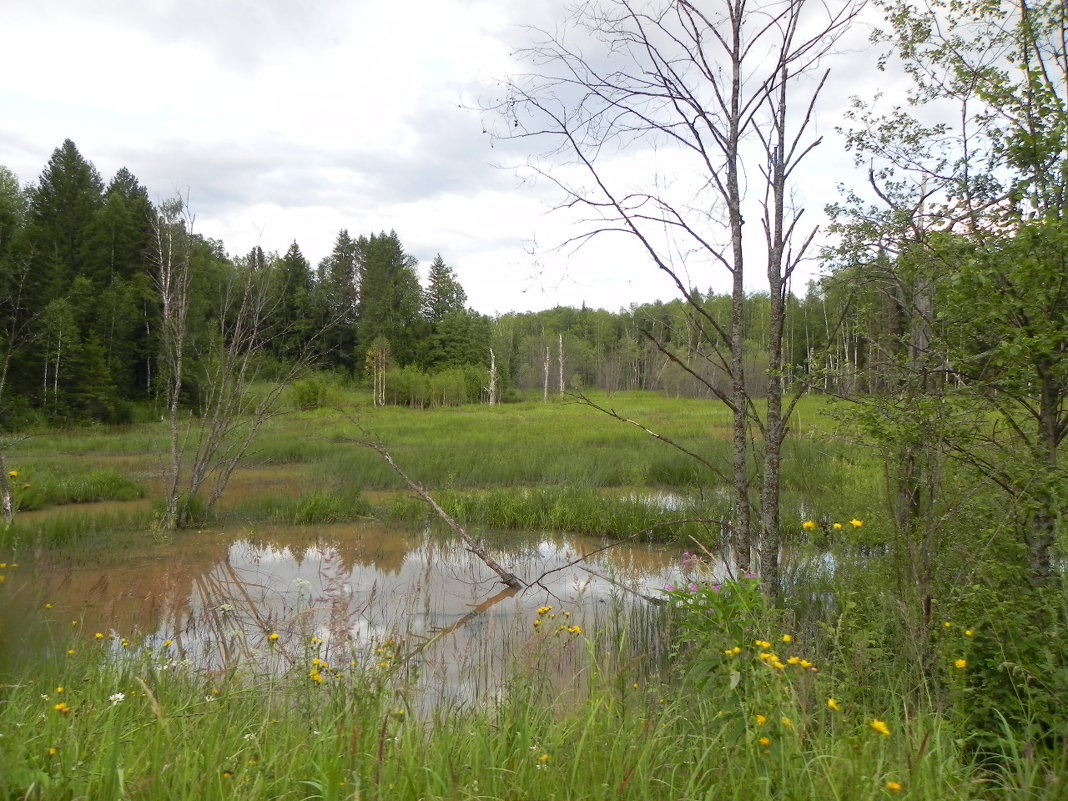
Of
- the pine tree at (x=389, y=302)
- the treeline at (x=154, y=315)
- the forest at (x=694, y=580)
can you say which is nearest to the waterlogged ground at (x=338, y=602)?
the forest at (x=694, y=580)

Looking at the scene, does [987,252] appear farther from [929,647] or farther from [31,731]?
[31,731]

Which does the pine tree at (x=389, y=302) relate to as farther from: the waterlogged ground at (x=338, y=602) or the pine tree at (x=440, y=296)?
the waterlogged ground at (x=338, y=602)

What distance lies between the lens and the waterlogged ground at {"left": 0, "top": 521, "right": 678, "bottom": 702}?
4074mm

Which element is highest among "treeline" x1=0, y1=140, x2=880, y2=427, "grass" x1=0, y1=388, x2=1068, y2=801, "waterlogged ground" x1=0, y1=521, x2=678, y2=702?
"treeline" x1=0, y1=140, x2=880, y2=427

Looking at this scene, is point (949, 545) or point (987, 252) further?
point (949, 545)

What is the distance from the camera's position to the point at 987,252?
332 cm

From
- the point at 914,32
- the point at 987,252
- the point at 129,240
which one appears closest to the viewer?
the point at 987,252

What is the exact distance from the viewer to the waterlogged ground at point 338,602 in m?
4.07

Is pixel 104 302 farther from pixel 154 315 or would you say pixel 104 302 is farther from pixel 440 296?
pixel 440 296

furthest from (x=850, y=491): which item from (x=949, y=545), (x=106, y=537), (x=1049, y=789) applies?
(x=106, y=537)

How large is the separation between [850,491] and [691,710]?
6672 mm

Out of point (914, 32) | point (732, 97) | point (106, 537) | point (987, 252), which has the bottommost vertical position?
point (106, 537)

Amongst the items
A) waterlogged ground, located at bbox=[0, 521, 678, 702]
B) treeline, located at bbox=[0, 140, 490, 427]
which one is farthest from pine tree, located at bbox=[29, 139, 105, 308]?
waterlogged ground, located at bbox=[0, 521, 678, 702]

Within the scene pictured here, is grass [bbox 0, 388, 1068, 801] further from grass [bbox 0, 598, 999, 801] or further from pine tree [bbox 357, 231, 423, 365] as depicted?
pine tree [bbox 357, 231, 423, 365]
